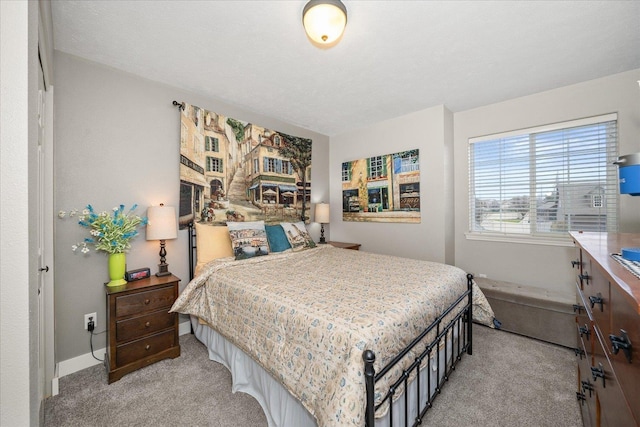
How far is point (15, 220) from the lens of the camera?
32.3 inches

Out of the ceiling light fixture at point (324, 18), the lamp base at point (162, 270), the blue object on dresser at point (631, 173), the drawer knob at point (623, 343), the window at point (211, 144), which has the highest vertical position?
the ceiling light fixture at point (324, 18)

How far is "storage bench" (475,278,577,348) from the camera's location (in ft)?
7.82

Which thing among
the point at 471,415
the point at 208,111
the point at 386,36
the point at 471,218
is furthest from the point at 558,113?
the point at 208,111

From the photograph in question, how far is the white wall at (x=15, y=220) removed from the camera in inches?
31.6

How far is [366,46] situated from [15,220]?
2.32 meters

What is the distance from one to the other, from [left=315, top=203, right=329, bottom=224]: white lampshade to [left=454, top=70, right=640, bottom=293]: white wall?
190cm

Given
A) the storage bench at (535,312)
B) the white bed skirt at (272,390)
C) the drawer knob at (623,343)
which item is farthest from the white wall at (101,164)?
the storage bench at (535,312)

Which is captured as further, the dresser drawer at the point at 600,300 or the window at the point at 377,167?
the window at the point at 377,167

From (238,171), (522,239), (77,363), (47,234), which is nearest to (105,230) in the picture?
(47,234)

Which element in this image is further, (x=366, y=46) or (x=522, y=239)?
(x=522, y=239)

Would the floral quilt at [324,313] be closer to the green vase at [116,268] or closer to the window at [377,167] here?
the green vase at [116,268]

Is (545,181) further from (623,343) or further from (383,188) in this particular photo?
(623,343)

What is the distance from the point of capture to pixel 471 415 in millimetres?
1644

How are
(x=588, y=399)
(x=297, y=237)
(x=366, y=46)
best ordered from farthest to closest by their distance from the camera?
(x=297, y=237), (x=366, y=46), (x=588, y=399)
